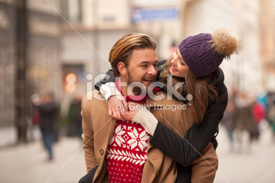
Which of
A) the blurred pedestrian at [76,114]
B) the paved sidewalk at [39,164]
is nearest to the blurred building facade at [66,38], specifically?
the blurred pedestrian at [76,114]

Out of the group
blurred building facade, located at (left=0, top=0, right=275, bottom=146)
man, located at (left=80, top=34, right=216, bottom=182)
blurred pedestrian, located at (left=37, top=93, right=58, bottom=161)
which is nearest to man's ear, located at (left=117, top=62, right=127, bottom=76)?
man, located at (left=80, top=34, right=216, bottom=182)

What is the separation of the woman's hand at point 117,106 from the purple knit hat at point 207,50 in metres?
0.39

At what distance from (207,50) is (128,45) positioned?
1.27 feet

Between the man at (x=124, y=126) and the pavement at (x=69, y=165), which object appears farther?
the pavement at (x=69, y=165)

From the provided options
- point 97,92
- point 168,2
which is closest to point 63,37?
point 168,2

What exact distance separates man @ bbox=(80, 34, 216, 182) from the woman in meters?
0.08

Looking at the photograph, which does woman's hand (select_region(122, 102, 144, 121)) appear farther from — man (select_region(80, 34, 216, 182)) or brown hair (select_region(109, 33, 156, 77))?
brown hair (select_region(109, 33, 156, 77))

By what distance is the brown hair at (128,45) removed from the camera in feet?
6.15

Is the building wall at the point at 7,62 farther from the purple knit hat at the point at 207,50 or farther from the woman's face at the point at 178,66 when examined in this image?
the purple knit hat at the point at 207,50

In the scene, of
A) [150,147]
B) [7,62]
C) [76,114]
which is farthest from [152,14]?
[150,147]

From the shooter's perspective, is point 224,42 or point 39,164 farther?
point 39,164

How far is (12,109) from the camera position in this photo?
11594mm

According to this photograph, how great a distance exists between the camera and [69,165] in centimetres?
745

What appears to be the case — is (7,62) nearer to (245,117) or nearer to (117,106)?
(245,117)
